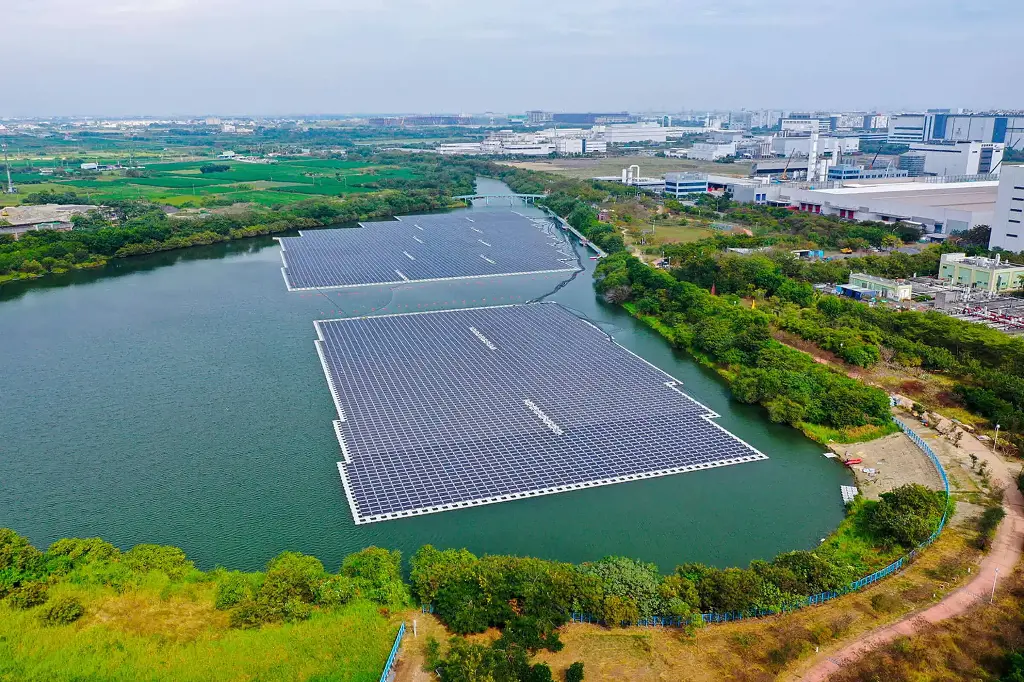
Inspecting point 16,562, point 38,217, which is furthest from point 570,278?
point 38,217

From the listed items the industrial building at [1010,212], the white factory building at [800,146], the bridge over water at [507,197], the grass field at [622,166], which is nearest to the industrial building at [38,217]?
the bridge over water at [507,197]

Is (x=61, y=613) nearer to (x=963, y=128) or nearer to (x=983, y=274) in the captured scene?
(x=983, y=274)

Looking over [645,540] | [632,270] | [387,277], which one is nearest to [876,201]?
[632,270]

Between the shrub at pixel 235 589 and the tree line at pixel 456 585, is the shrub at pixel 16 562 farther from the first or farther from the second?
the shrub at pixel 235 589

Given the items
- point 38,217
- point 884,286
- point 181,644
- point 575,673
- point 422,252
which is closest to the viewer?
point 575,673

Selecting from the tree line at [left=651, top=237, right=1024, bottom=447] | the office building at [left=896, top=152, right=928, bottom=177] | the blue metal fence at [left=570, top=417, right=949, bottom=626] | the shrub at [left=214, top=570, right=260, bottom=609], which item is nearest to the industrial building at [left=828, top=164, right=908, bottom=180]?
the office building at [left=896, top=152, right=928, bottom=177]

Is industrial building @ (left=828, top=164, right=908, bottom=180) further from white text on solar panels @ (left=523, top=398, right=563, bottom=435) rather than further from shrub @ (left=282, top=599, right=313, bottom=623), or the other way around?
shrub @ (left=282, top=599, right=313, bottom=623)

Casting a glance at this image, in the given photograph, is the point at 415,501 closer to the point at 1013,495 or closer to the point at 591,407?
the point at 591,407

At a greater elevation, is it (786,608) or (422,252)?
(422,252)
